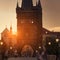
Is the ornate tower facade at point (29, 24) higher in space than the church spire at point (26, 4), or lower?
lower

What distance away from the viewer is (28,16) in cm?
10769

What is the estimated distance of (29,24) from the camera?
345ft

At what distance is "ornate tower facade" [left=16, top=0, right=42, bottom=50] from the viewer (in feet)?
340

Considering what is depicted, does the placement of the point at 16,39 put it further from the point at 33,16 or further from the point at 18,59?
the point at 18,59

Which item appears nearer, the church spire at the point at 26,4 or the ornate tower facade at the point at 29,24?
the ornate tower facade at the point at 29,24

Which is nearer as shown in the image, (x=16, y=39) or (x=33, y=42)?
(x=33, y=42)

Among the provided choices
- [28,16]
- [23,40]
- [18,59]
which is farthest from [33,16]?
[18,59]

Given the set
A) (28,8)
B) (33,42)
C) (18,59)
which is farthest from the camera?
(28,8)

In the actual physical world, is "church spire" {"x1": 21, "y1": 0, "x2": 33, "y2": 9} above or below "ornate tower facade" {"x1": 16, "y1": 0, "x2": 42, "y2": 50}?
above

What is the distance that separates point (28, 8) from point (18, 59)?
7621 cm

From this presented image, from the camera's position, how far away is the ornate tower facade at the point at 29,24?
340 ft

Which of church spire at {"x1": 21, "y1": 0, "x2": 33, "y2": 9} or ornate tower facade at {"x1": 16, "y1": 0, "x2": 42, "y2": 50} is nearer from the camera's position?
ornate tower facade at {"x1": 16, "y1": 0, "x2": 42, "y2": 50}

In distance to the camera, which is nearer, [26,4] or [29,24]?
[29,24]

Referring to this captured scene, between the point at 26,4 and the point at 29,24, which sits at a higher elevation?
the point at 26,4
